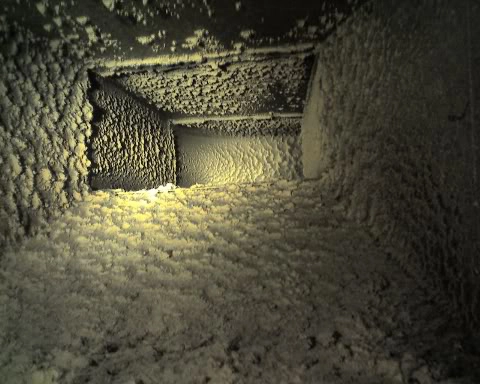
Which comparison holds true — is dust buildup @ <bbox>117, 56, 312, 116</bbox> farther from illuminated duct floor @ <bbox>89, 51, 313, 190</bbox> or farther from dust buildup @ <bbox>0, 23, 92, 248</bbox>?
dust buildup @ <bbox>0, 23, 92, 248</bbox>

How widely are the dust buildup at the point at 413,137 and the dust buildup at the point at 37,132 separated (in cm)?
70

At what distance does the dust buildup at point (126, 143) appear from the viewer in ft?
2.77

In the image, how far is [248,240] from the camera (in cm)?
61

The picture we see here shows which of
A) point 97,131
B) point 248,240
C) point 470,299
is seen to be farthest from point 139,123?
point 470,299

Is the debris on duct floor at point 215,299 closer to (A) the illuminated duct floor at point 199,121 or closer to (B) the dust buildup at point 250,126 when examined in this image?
(A) the illuminated duct floor at point 199,121

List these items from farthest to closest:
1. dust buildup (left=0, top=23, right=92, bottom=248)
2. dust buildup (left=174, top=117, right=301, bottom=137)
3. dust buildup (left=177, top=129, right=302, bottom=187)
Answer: dust buildup (left=177, top=129, right=302, bottom=187) → dust buildup (left=174, top=117, right=301, bottom=137) → dust buildup (left=0, top=23, right=92, bottom=248)

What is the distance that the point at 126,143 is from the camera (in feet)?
3.21

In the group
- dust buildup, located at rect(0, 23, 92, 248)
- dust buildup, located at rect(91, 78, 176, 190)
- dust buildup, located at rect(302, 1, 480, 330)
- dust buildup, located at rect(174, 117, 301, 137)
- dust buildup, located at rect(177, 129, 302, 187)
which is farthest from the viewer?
dust buildup, located at rect(177, 129, 302, 187)

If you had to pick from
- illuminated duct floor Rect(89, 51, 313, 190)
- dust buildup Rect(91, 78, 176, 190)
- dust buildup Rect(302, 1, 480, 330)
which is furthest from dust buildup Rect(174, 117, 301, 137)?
dust buildup Rect(302, 1, 480, 330)

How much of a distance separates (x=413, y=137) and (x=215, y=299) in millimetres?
444

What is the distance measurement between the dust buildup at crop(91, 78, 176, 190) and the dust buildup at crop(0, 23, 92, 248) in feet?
0.21

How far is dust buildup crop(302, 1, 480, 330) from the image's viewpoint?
35cm

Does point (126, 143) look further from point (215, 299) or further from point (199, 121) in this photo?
point (215, 299)

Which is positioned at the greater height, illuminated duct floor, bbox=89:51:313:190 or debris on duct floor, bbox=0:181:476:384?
illuminated duct floor, bbox=89:51:313:190
